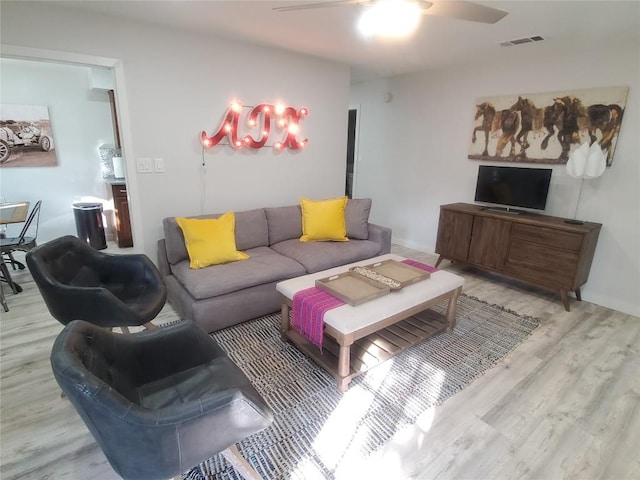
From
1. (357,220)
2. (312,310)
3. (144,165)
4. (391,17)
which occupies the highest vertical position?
(391,17)

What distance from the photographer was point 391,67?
4168 mm

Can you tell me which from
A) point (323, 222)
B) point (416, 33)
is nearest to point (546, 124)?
point (416, 33)

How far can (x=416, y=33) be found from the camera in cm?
285

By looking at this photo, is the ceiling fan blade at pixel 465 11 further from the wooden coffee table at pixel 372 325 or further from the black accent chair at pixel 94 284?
the black accent chair at pixel 94 284

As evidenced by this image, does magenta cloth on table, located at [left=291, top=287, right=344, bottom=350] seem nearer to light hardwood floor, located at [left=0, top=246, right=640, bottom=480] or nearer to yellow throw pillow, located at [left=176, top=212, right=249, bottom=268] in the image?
light hardwood floor, located at [left=0, top=246, right=640, bottom=480]

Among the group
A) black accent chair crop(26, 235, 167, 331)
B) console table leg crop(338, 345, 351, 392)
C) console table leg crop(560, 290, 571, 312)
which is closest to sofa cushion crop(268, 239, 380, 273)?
console table leg crop(338, 345, 351, 392)

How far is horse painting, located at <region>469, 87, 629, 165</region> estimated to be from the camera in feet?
9.84

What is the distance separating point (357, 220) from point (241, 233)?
130 cm

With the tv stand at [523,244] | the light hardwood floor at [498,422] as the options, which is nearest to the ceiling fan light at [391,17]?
the light hardwood floor at [498,422]

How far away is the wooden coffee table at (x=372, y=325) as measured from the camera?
1.96 metres

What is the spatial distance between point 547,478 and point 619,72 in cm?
337

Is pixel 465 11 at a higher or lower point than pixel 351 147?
higher

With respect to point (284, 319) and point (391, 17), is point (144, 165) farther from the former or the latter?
point (391, 17)

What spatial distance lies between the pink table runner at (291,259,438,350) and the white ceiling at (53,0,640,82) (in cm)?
203
